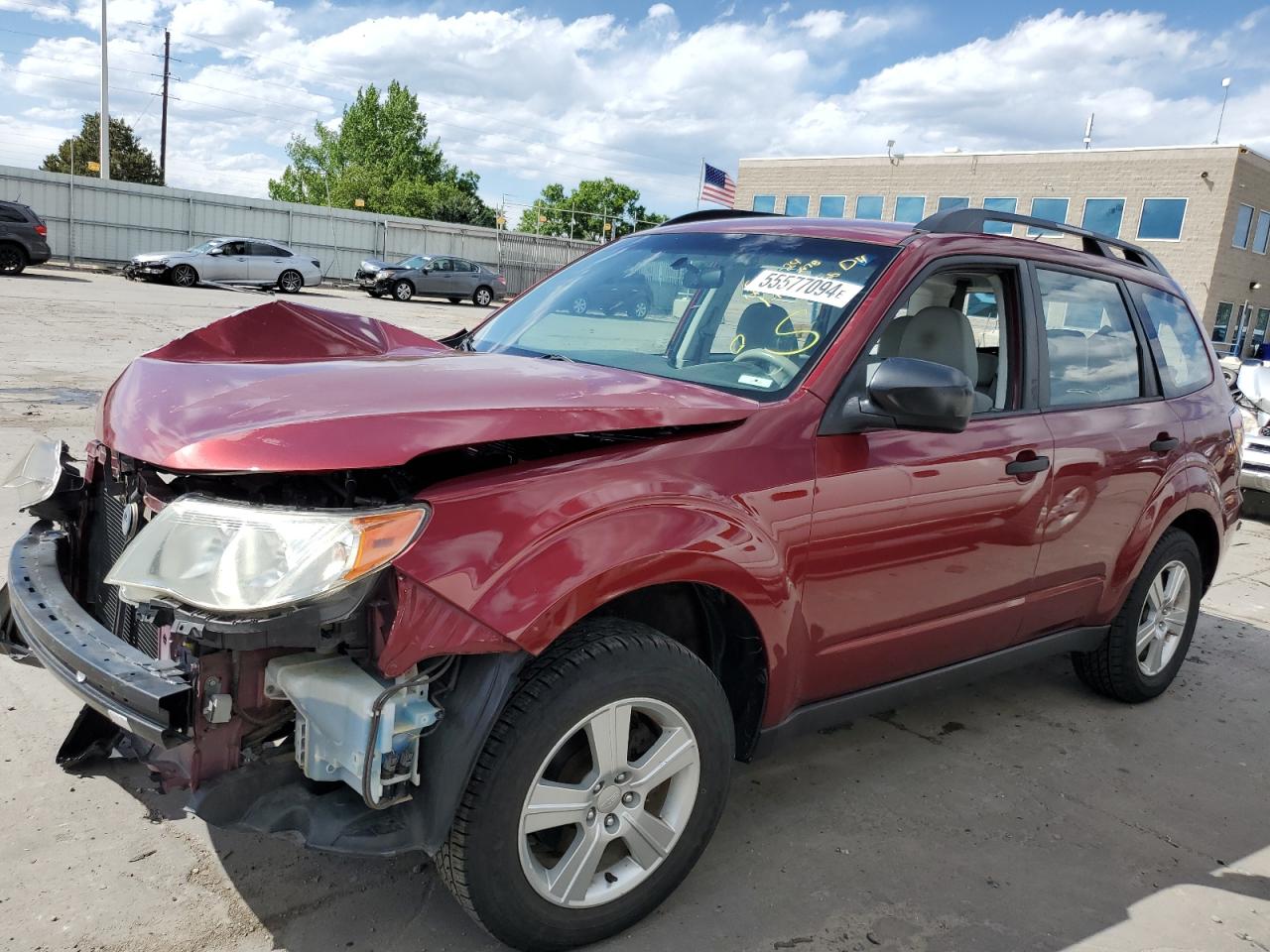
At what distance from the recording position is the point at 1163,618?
4488mm

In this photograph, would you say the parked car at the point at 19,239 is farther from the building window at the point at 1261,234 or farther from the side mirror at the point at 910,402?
the building window at the point at 1261,234

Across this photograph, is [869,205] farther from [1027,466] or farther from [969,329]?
[1027,466]

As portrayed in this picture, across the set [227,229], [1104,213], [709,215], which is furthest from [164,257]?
[1104,213]

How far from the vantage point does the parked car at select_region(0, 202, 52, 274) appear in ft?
73.3

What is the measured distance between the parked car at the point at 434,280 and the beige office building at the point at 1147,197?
43.9ft

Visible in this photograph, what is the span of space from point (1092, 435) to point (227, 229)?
34.6 m

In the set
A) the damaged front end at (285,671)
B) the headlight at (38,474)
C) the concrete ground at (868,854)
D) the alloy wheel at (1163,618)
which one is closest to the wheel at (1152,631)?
the alloy wheel at (1163,618)

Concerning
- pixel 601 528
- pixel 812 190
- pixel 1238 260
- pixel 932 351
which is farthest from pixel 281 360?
pixel 812 190

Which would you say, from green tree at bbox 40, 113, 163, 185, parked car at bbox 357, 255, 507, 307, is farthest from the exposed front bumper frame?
green tree at bbox 40, 113, 163, 185

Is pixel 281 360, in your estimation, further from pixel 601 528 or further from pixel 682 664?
pixel 682 664

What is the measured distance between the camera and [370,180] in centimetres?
6650

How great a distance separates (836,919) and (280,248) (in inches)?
1127

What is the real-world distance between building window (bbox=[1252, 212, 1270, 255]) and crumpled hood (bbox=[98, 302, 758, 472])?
42443mm

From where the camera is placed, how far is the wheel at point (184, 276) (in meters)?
26.3
